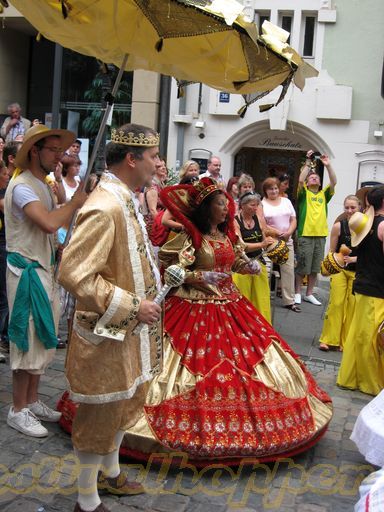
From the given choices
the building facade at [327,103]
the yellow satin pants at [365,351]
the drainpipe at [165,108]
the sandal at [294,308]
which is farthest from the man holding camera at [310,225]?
the drainpipe at [165,108]

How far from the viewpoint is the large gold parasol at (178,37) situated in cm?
307

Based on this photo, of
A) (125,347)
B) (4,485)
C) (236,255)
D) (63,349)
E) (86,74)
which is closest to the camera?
(125,347)

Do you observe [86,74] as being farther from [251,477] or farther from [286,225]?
[251,477]

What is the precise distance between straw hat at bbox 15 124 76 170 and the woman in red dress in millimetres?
853

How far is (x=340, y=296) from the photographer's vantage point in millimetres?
6480

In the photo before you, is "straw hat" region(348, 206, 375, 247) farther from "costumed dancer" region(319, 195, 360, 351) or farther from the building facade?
the building facade

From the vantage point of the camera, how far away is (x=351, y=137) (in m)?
10.6

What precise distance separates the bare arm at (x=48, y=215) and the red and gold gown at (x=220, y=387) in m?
0.84

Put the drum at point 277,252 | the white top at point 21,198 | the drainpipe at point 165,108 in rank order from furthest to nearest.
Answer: the drainpipe at point 165,108
the drum at point 277,252
the white top at point 21,198

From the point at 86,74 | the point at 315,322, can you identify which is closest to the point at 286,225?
the point at 315,322

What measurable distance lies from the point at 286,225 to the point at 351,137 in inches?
135

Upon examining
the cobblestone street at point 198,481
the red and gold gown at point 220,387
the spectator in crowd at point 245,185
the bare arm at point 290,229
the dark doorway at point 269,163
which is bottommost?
the cobblestone street at point 198,481

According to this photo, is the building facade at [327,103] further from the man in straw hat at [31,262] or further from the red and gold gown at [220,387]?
the man in straw hat at [31,262]

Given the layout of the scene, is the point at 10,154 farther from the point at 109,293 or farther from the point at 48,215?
the point at 109,293
